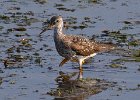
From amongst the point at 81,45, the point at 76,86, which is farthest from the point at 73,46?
the point at 76,86

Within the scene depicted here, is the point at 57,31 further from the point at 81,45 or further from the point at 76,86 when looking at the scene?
the point at 76,86

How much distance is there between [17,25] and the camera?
19.4m

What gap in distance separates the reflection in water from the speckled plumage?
21.4 inches

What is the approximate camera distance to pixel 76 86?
563 inches

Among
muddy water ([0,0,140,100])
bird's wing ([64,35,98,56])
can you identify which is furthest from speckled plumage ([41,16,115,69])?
muddy water ([0,0,140,100])

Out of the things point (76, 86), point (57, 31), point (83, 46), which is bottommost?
point (76, 86)

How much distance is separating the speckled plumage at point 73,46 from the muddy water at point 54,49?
0.89ft

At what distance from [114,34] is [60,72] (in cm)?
375

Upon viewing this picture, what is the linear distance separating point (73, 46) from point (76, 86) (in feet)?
5.32

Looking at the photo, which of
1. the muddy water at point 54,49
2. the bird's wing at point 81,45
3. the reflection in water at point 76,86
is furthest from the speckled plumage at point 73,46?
the reflection in water at point 76,86

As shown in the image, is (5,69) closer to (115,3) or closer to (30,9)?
(30,9)

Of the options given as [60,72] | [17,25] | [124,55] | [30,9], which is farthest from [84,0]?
[60,72]

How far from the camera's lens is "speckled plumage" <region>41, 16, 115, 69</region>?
15.6 meters

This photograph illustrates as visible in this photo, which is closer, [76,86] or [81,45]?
[76,86]
